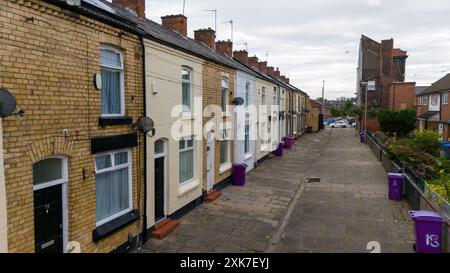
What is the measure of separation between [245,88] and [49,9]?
12993 mm

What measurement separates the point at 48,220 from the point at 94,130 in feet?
6.18

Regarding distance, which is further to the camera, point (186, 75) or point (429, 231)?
point (186, 75)

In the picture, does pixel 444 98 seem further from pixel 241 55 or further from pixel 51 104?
pixel 51 104

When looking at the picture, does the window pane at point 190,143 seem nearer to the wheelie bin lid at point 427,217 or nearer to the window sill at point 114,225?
the window sill at point 114,225

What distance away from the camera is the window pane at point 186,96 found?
11.4 metres

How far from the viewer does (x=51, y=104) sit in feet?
19.5

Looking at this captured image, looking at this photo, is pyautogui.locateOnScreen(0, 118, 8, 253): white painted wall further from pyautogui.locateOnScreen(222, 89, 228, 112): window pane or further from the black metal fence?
pyautogui.locateOnScreen(222, 89, 228, 112): window pane

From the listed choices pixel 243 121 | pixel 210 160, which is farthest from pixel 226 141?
pixel 243 121

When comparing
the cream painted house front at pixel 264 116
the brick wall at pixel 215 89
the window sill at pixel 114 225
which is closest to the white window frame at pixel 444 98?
the cream painted house front at pixel 264 116

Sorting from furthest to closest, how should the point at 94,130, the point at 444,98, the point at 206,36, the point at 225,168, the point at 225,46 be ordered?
the point at 444,98 → the point at 225,46 → the point at 206,36 → the point at 225,168 → the point at 94,130

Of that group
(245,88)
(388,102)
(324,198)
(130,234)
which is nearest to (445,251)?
(324,198)

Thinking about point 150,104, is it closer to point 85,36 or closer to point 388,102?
point 85,36

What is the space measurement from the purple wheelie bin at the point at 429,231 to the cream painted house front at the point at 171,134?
21.0 feet

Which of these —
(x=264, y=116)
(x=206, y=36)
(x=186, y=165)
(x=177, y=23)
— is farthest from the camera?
(x=264, y=116)
